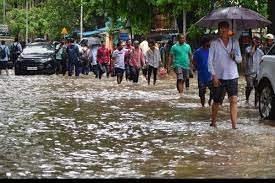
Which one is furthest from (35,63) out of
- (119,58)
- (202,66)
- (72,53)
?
(202,66)

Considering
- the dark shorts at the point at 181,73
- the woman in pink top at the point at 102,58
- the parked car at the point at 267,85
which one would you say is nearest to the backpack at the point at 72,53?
the woman in pink top at the point at 102,58

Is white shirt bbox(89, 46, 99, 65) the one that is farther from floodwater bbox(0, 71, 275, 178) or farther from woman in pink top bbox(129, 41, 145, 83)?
floodwater bbox(0, 71, 275, 178)

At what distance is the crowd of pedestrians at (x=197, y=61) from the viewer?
1084cm

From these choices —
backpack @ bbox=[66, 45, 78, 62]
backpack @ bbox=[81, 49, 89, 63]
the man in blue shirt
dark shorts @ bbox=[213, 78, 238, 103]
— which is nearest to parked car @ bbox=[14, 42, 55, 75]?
backpack @ bbox=[81, 49, 89, 63]

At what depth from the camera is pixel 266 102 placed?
12.1 metres

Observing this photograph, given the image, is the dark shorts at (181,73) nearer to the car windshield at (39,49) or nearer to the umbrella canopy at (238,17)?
the umbrella canopy at (238,17)

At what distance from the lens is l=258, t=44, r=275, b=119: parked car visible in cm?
1172

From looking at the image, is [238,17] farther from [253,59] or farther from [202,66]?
[202,66]

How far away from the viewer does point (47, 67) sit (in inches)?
1196

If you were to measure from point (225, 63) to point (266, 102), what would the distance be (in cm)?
166

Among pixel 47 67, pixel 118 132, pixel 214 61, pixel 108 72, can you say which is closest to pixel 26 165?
pixel 118 132

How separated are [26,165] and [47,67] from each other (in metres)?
23.1

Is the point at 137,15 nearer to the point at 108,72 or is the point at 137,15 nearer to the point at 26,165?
the point at 108,72

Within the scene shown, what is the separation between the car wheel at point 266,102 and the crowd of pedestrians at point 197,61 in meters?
0.91
